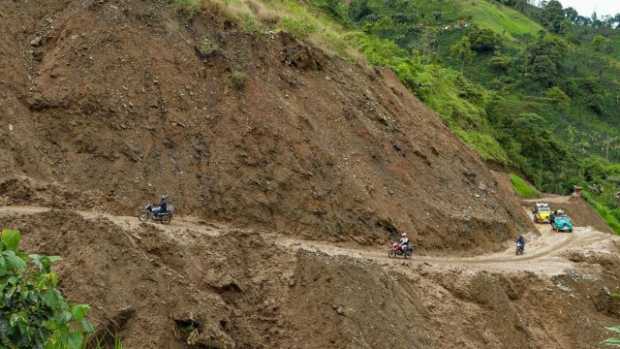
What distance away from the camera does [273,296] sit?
14453 millimetres

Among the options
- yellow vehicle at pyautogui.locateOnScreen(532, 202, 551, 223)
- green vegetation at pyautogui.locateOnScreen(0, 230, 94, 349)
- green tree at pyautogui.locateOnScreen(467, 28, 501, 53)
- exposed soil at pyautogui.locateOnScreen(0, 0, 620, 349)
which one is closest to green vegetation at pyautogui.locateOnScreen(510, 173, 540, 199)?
yellow vehicle at pyautogui.locateOnScreen(532, 202, 551, 223)

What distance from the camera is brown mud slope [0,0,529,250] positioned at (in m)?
17.0

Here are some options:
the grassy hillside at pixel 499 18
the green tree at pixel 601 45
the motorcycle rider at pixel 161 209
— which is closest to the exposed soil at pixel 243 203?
the motorcycle rider at pixel 161 209

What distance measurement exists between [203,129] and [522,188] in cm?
2700

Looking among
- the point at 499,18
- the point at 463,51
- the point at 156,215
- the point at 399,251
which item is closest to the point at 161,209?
the point at 156,215

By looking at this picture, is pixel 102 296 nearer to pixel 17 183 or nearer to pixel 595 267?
pixel 17 183

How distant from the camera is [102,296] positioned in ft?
37.9

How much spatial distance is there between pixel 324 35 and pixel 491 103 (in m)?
24.7

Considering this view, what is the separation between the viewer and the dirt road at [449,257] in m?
14.8

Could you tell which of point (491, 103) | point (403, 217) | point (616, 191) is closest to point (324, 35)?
point (403, 217)

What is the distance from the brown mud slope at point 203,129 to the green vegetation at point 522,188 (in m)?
17.2

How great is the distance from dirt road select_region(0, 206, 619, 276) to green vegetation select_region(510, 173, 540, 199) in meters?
9.85

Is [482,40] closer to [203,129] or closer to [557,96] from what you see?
[557,96]

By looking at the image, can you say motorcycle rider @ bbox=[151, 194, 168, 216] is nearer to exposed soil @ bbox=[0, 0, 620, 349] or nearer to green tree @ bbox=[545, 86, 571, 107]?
exposed soil @ bbox=[0, 0, 620, 349]
